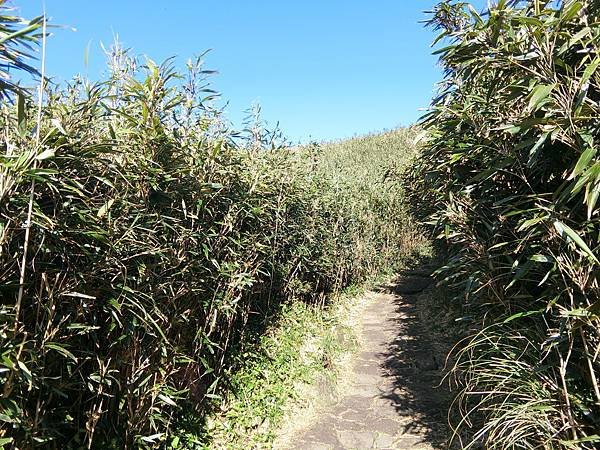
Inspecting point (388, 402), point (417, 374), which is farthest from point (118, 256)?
point (417, 374)

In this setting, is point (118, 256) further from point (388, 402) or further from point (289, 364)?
point (388, 402)

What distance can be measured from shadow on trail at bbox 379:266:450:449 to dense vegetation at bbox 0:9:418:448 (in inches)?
66.0

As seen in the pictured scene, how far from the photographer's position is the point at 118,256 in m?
1.99

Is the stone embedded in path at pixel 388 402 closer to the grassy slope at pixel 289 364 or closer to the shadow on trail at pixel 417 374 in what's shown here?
the shadow on trail at pixel 417 374

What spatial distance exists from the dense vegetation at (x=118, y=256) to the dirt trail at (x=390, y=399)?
44.1 inches

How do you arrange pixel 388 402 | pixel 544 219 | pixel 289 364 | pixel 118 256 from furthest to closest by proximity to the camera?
pixel 289 364
pixel 388 402
pixel 118 256
pixel 544 219

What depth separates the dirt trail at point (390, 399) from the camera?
312 cm

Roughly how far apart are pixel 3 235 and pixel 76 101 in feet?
3.23

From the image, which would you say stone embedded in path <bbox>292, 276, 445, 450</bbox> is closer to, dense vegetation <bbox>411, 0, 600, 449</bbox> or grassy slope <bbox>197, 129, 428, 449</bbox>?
grassy slope <bbox>197, 129, 428, 449</bbox>

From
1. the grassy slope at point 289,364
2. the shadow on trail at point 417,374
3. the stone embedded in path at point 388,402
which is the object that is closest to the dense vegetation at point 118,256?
the grassy slope at point 289,364

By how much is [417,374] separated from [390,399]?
555 millimetres

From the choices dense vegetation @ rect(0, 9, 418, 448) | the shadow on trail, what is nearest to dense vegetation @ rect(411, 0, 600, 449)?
the shadow on trail

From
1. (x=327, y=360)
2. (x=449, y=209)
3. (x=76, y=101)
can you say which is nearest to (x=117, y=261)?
(x=76, y=101)

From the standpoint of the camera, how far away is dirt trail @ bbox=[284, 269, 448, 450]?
3117 mm
